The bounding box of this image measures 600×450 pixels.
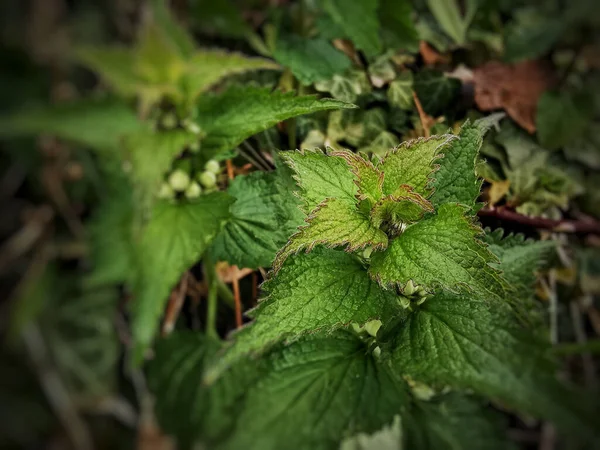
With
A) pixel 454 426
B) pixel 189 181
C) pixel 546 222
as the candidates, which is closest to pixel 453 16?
pixel 546 222

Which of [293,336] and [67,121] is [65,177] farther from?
[293,336]

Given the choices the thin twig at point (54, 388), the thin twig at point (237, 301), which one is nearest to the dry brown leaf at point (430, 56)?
the thin twig at point (237, 301)

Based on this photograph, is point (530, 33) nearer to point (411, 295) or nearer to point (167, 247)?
point (411, 295)

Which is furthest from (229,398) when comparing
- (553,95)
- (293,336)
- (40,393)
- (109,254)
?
(40,393)

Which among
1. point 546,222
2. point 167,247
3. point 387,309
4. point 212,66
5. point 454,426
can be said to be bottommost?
point 454,426

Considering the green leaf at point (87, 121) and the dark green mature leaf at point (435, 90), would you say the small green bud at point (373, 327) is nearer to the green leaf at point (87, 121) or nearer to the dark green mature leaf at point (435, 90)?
the dark green mature leaf at point (435, 90)
